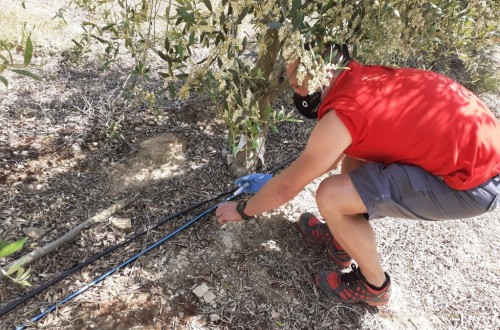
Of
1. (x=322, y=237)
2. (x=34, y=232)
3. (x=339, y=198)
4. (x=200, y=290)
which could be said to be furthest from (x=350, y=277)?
(x=34, y=232)

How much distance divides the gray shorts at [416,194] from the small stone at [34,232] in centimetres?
158

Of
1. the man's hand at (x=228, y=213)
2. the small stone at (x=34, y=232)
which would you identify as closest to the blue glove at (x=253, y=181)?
the man's hand at (x=228, y=213)

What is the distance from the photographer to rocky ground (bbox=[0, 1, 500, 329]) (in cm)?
190

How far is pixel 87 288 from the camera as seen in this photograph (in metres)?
1.88

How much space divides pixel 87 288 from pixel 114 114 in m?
1.32

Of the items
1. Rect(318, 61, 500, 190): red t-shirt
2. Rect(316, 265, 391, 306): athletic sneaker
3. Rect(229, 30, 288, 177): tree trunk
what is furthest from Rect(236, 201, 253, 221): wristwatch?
Rect(318, 61, 500, 190): red t-shirt

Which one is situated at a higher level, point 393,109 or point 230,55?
point 230,55

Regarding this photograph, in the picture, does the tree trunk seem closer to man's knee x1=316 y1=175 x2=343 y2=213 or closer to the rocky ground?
the rocky ground

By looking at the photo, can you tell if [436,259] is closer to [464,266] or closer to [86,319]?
[464,266]

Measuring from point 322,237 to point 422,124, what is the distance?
0.88 m

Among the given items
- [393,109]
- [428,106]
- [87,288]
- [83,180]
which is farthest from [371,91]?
[83,180]

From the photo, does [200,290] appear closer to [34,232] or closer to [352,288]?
[352,288]

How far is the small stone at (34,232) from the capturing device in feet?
6.77

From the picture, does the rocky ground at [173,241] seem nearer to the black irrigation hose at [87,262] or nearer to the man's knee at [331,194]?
the black irrigation hose at [87,262]
